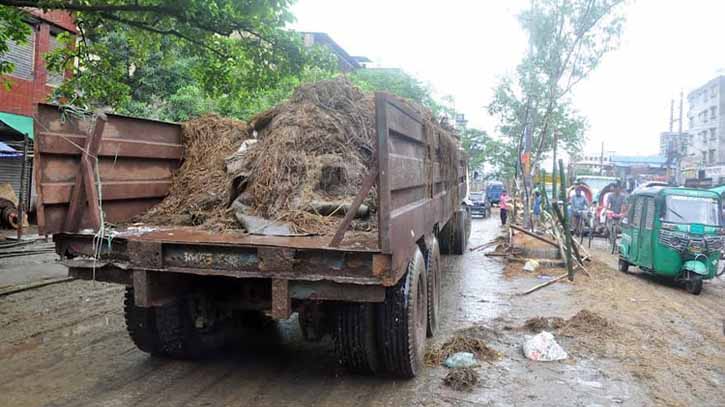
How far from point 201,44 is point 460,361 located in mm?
7577

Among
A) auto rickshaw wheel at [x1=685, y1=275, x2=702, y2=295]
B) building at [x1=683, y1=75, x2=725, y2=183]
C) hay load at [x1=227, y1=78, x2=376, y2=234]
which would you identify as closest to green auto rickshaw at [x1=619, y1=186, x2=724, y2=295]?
auto rickshaw wheel at [x1=685, y1=275, x2=702, y2=295]

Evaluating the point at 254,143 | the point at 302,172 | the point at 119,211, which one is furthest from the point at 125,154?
the point at 302,172

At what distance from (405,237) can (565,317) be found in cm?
395

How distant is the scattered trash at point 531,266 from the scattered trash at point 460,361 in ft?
20.0

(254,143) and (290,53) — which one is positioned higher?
(290,53)

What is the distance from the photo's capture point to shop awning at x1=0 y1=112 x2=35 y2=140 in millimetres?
16234

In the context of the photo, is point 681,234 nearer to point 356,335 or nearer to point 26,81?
point 356,335

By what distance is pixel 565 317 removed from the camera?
7227 mm

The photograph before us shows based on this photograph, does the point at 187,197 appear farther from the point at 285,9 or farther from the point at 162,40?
the point at 162,40

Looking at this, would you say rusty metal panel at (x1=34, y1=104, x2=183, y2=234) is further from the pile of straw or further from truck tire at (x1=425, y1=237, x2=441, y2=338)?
truck tire at (x1=425, y1=237, x2=441, y2=338)

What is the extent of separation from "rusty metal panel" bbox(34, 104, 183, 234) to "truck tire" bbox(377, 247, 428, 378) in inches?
94.7

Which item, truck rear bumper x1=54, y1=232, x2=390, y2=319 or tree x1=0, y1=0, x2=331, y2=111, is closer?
truck rear bumper x1=54, y1=232, x2=390, y2=319

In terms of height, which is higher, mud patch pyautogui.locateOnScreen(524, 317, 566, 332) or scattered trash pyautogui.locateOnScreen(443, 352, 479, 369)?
scattered trash pyautogui.locateOnScreen(443, 352, 479, 369)

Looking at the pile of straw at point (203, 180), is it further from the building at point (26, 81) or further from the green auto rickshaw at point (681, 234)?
the building at point (26, 81)
